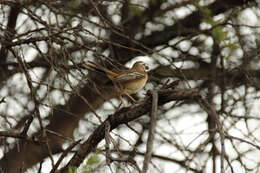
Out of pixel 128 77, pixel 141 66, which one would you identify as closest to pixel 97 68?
pixel 128 77

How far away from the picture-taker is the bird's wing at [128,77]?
5871 mm

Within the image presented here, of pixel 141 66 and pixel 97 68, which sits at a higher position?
pixel 141 66

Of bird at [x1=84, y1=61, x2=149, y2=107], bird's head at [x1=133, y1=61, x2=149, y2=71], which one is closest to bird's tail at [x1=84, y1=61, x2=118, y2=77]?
bird at [x1=84, y1=61, x2=149, y2=107]

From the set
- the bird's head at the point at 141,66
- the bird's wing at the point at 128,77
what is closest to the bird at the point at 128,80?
the bird's wing at the point at 128,77

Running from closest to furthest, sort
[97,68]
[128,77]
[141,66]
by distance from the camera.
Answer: [97,68]
[128,77]
[141,66]

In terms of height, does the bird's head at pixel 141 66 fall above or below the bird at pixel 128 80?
above

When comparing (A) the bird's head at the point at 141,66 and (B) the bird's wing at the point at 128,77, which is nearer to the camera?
(B) the bird's wing at the point at 128,77

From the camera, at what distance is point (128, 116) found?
155 inches

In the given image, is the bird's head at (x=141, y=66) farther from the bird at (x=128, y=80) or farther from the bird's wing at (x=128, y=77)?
the bird's wing at (x=128, y=77)

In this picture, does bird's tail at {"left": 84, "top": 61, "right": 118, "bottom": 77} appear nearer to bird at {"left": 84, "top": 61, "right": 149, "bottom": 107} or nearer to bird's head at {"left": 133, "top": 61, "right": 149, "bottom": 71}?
bird at {"left": 84, "top": 61, "right": 149, "bottom": 107}

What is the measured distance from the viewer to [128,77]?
236 inches

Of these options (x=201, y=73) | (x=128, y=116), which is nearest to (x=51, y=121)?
(x=201, y=73)

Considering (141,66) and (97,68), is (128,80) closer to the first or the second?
(97,68)

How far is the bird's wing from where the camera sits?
587 cm
